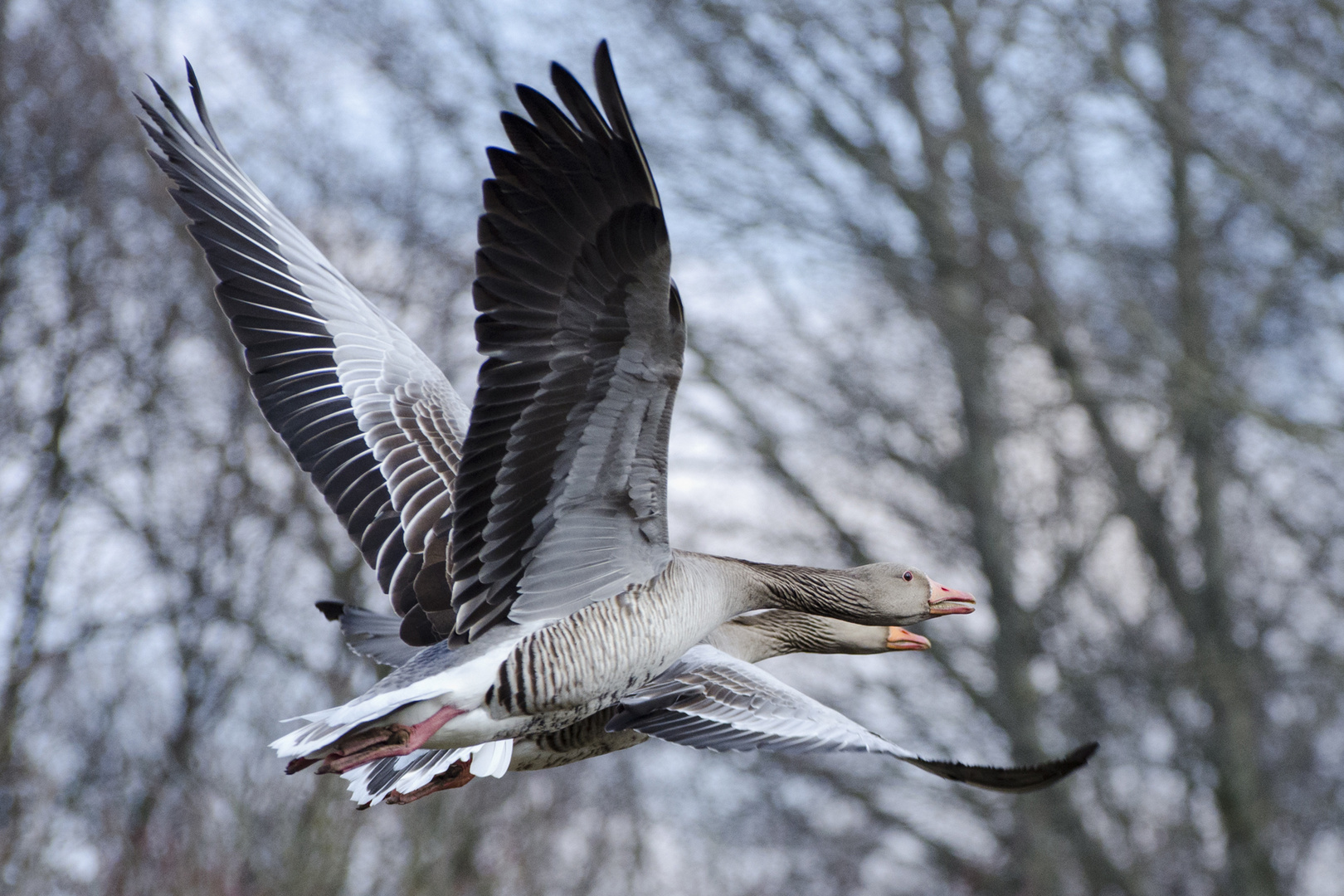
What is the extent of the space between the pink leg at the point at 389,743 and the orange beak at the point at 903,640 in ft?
6.05

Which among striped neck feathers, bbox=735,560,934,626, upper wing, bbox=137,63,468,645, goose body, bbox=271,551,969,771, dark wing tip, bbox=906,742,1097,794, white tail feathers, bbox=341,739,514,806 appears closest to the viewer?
dark wing tip, bbox=906,742,1097,794

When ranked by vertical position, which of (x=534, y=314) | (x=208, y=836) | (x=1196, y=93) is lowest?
(x=208, y=836)

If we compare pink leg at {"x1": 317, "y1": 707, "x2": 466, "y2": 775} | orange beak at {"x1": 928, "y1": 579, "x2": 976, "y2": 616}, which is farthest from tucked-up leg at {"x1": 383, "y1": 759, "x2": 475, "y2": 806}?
orange beak at {"x1": 928, "y1": 579, "x2": 976, "y2": 616}

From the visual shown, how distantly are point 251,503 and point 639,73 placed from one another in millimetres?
7235

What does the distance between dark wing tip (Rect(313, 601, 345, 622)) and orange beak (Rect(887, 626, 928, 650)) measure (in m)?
2.16

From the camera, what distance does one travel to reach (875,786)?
1783cm

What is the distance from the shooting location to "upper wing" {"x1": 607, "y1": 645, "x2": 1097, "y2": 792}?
4125 mm

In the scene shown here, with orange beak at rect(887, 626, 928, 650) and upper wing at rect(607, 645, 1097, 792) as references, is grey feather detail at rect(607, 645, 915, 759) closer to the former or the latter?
upper wing at rect(607, 645, 1097, 792)

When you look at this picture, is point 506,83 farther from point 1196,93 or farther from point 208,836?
point 208,836

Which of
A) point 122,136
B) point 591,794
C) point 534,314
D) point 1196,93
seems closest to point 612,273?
point 534,314

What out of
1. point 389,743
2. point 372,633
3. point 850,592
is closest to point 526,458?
point 389,743

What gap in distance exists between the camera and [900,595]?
524 cm

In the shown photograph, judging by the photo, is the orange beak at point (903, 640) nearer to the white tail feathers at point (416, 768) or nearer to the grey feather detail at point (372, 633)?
the white tail feathers at point (416, 768)

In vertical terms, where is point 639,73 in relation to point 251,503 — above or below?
above
